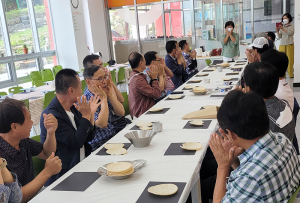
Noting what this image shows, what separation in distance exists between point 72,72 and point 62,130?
0.46 meters

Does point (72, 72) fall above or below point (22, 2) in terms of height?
below

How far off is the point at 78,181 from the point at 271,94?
1.33 m

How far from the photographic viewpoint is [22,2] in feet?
24.6

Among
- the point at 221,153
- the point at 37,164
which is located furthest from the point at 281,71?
the point at 37,164

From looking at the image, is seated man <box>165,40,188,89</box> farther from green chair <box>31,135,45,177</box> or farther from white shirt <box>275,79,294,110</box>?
green chair <box>31,135,45,177</box>

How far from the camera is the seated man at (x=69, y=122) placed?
2188mm

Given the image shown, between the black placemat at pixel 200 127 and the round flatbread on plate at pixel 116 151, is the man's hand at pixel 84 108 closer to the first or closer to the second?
the round flatbread on plate at pixel 116 151

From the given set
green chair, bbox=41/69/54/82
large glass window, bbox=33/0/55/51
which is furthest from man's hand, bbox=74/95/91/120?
large glass window, bbox=33/0/55/51

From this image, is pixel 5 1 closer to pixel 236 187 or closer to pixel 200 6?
pixel 200 6

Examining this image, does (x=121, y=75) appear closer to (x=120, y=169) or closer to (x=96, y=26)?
(x=96, y=26)

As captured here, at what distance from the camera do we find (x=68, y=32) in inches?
322

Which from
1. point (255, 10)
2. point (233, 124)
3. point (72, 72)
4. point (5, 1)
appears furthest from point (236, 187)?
point (255, 10)

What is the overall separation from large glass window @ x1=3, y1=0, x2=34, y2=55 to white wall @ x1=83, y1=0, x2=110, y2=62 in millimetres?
1877

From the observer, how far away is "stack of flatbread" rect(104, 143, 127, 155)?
2001 mm
